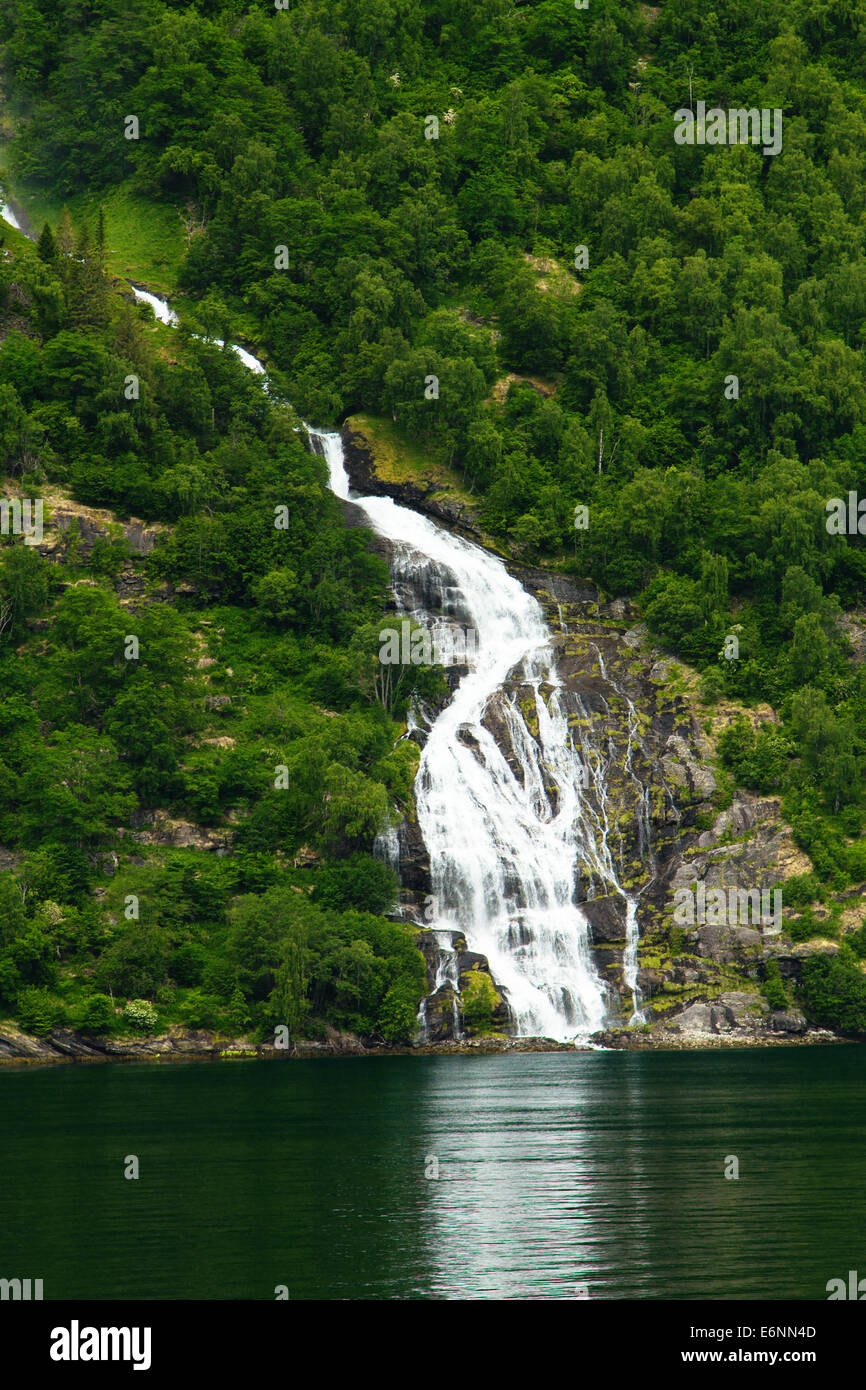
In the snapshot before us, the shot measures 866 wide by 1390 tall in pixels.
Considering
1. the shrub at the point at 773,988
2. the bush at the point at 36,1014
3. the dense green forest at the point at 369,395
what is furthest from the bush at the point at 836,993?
the bush at the point at 36,1014

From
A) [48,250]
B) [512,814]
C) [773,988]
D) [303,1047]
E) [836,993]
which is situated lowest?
[303,1047]

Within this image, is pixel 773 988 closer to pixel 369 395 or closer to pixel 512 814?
pixel 512 814

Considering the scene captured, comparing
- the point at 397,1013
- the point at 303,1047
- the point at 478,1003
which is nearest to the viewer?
the point at 397,1013

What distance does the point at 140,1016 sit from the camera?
8562cm

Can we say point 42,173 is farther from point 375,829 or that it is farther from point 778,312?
point 375,829

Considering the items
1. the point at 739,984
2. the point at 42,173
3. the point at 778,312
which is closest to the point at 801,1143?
the point at 739,984

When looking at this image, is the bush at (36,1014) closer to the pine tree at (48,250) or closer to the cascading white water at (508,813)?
the cascading white water at (508,813)

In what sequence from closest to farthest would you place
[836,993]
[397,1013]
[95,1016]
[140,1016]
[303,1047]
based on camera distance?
1. [95,1016]
2. [140,1016]
3. [397,1013]
4. [303,1047]
5. [836,993]

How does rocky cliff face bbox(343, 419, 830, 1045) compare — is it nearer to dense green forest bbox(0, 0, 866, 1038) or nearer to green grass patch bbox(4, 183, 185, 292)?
dense green forest bbox(0, 0, 866, 1038)

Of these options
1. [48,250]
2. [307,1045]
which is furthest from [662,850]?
[48,250]

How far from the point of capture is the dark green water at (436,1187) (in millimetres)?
33406

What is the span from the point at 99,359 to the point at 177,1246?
9452 centimetres

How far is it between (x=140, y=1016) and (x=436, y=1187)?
44282 millimetres

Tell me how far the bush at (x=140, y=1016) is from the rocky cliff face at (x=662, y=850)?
49.9 ft
